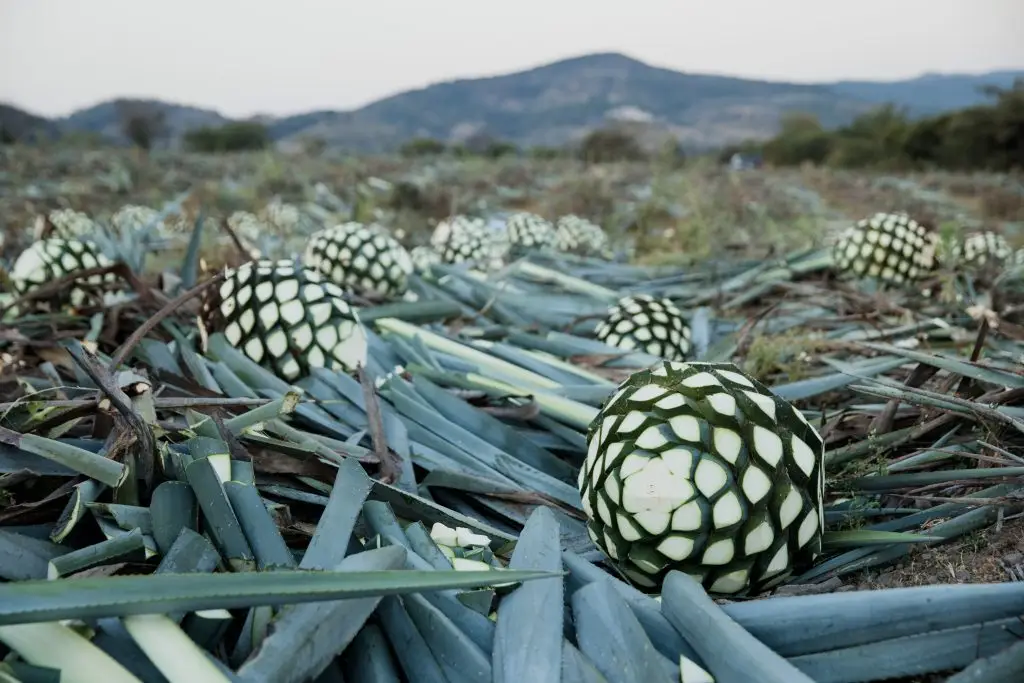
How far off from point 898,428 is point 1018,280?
1.96 meters

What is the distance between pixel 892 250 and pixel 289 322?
2517mm

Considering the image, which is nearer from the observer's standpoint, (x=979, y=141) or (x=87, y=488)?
(x=87, y=488)

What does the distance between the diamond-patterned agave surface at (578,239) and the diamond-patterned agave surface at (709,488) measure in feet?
10.3

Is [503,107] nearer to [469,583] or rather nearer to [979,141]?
[979,141]

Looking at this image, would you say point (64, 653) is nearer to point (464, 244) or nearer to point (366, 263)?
point (366, 263)

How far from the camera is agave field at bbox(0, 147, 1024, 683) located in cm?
89

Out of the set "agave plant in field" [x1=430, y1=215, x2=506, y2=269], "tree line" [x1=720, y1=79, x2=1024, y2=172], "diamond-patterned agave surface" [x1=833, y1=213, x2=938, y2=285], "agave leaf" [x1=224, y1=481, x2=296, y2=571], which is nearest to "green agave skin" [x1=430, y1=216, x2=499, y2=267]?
"agave plant in field" [x1=430, y1=215, x2=506, y2=269]

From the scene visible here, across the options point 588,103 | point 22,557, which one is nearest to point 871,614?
point 22,557

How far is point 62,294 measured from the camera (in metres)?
2.36

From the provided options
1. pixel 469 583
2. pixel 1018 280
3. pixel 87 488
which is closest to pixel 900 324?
pixel 1018 280

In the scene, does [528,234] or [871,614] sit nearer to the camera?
[871,614]

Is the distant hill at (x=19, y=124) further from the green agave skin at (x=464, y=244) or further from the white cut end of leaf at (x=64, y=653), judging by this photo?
the white cut end of leaf at (x=64, y=653)

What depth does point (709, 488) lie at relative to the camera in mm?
1172

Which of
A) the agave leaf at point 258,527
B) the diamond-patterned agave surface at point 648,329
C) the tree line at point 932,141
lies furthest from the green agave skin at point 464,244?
the tree line at point 932,141
